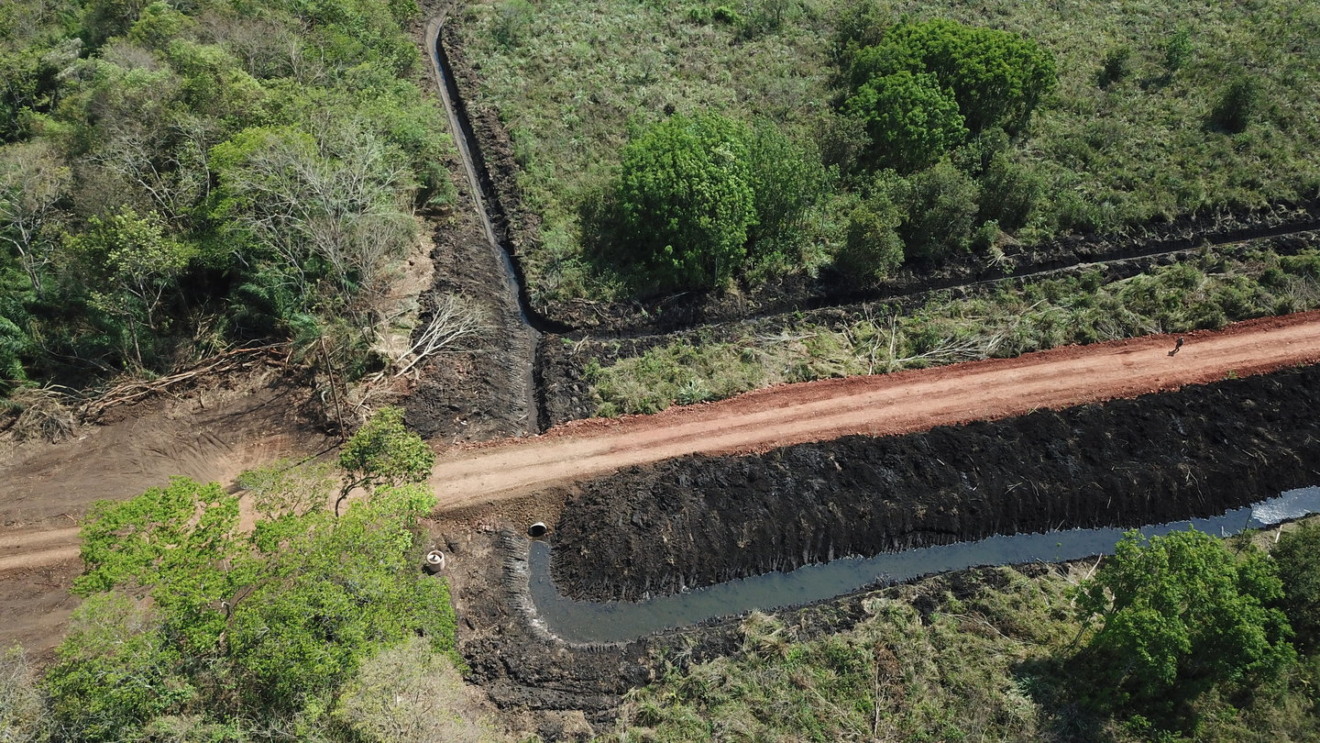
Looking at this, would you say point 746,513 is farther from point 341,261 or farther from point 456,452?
point 341,261

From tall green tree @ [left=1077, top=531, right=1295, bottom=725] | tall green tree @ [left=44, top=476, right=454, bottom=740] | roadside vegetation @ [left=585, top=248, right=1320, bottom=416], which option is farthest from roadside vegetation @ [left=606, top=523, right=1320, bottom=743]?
roadside vegetation @ [left=585, top=248, right=1320, bottom=416]

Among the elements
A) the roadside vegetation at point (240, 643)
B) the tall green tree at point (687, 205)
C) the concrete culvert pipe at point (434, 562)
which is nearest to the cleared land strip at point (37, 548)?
the roadside vegetation at point (240, 643)

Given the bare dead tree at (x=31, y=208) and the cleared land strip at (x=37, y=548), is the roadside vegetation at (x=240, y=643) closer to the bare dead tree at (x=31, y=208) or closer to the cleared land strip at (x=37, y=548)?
the cleared land strip at (x=37, y=548)

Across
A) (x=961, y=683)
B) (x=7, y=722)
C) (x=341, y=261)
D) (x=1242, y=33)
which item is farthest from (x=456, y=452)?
(x=1242, y=33)

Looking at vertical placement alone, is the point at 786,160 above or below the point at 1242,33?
below

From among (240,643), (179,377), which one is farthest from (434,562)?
(179,377)

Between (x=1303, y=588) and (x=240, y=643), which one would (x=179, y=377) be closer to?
(x=240, y=643)
